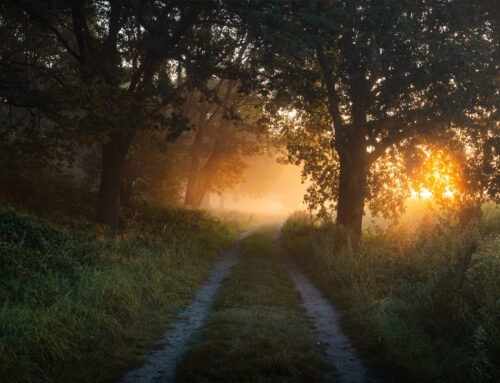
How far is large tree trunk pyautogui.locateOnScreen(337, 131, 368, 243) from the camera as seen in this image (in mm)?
14414

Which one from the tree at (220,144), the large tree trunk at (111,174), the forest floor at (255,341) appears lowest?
the forest floor at (255,341)

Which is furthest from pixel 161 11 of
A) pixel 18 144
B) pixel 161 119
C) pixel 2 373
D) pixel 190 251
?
pixel 2 373

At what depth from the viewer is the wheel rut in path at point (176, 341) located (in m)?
5.04

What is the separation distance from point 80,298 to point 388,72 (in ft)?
35.5

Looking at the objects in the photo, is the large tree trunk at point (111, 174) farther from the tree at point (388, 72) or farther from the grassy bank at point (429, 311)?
the grassy bank at point (429, 311)

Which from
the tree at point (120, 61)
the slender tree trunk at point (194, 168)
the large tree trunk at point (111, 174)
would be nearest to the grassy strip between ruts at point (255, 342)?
the tree at point (120, 61)

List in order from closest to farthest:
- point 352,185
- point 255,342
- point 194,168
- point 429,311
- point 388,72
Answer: point 255,342
point 429,311
point 388,72
point 352,185
point 194,168

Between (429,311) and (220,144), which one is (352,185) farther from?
(220,144)

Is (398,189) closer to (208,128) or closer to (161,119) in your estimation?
(161,119)

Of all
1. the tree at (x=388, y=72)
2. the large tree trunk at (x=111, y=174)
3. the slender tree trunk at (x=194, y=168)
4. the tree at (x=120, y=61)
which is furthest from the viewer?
the slender tree trunk at (x=194, y=168)

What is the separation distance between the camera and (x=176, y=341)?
21.0 ft

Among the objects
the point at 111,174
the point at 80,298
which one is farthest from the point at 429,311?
the point at 111,174

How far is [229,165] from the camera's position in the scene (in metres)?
29.4

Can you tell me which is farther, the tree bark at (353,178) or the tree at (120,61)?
the tree bark at (353,178)
